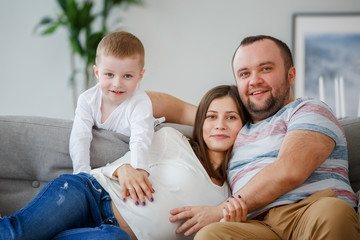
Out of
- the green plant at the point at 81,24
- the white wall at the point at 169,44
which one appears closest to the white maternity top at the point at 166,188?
the green plant at the point at 81,24

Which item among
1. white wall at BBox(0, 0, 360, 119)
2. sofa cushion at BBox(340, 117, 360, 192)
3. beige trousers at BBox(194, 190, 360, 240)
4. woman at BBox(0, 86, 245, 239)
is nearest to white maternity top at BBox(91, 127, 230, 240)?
woman at BBox(0, 86, 245, 239)

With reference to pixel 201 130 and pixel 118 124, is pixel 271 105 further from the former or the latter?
pixel 118 124

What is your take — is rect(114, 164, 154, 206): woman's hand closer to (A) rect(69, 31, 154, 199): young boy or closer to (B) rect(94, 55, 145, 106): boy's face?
(A) rect(69, 31, 154, 199): young boy

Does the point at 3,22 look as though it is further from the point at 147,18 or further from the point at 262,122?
the point at 262,122

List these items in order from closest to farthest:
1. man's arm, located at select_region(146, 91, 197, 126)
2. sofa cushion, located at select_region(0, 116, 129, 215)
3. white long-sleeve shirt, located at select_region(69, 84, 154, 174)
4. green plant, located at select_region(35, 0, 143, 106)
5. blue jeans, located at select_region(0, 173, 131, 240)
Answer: blue jeans, located at select_region(0, 173, 131, 240) → white long-sleeve shirt, located at select_region(69, 84, 154, 174) → sofa cushion, located at select_region(0, 116, 129, 215) → man's arm, located at select_region(146, 91, 197, 126) → green plant, located at select_region(35, 0, 143, 106)

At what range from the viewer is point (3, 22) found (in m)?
3.92

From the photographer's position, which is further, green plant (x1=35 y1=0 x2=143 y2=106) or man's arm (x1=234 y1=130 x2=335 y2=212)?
green plant (x1=35 y1=0 x2=143 y2=106)

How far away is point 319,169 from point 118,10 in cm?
333

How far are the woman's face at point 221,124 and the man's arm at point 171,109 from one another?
206mm

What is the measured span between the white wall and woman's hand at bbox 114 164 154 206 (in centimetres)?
273

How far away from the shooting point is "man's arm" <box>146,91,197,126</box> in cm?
180

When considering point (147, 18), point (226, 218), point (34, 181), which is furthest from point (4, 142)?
point (147, 18)

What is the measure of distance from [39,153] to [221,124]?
2.71 feet

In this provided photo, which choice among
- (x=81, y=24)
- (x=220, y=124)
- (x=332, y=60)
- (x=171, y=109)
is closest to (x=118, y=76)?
(x=171, y=109)
